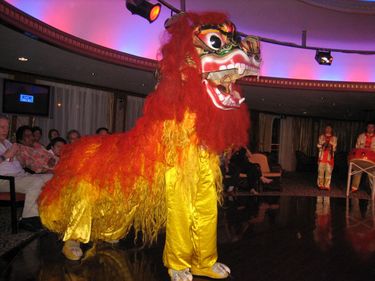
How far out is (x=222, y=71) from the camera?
195 cm

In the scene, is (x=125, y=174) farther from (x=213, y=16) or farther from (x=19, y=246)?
(x=19, y=246)

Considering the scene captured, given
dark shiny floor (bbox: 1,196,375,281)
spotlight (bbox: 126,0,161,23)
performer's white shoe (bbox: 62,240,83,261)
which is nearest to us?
dark shiny floor (bbox: 1,196,375,281)

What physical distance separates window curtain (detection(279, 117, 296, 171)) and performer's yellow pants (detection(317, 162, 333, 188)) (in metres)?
5.41

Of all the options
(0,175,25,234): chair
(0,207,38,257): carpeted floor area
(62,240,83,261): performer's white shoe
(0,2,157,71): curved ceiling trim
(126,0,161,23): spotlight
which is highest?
(126,0,161,23): spotlight

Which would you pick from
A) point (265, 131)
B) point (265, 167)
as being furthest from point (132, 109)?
point (265, 131)

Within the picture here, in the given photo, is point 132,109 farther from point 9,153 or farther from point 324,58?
point 9,153

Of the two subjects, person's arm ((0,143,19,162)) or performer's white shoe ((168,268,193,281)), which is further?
person's arm ((0,143,19,162))

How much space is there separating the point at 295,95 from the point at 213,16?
6.14 m

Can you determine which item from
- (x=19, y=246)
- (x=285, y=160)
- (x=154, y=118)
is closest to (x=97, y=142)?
(x=154, y=118)

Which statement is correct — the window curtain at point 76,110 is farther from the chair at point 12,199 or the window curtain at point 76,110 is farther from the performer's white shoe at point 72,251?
the performer's white shoe at point 72,251

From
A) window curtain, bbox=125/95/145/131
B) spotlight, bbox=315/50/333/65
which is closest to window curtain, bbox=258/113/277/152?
window curtain, bbox=125/95/145/131

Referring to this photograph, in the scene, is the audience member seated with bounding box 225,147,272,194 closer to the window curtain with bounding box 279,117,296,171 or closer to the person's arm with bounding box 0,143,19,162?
the person's arm with bounding box 0,143,19,162

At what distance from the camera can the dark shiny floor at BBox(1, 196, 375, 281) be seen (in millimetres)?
2197

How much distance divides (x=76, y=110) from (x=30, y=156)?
3.56 m
